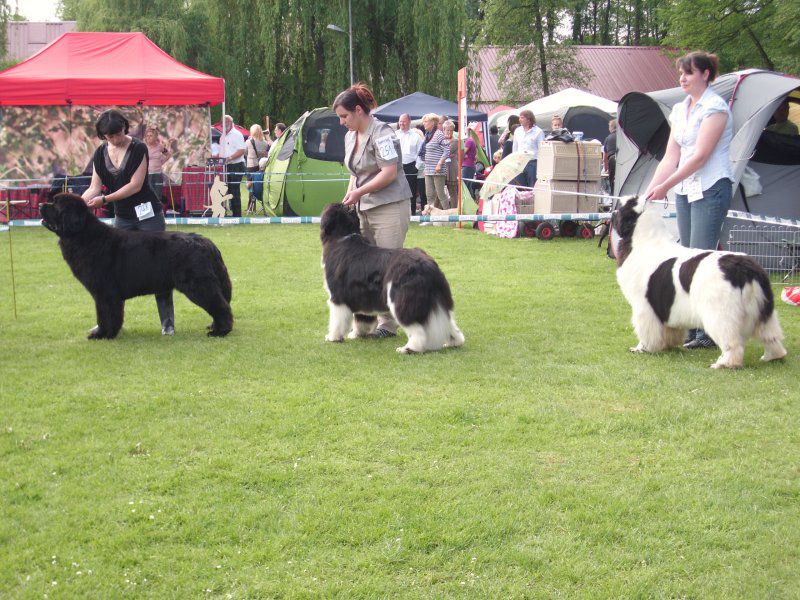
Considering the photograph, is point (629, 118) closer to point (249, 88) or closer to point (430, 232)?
point (430, 232)

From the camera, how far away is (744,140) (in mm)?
9664

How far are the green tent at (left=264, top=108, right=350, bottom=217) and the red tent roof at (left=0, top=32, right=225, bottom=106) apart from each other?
198 centimetres

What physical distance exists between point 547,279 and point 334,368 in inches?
178

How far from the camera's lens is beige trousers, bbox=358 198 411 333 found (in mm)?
Answer: 6848

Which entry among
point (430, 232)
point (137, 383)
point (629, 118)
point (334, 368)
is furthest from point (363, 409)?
point (430, 232)

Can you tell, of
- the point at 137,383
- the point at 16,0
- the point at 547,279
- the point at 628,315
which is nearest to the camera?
the point at 137,383

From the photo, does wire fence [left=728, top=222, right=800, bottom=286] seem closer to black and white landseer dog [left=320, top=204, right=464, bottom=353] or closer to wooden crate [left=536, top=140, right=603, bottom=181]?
wooden crate [left=536, top=140, right=603, bottom=181]

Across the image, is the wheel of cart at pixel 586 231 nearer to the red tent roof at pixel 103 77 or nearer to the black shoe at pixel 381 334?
the black shoe at pixel 381 334

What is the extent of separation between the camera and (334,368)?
5840mm

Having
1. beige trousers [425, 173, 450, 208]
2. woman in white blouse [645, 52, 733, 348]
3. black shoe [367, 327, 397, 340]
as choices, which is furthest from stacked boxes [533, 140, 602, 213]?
woman in white blouse [645, 52, 733, 348]

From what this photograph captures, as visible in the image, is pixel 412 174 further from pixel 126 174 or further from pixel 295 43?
pixel 126 174

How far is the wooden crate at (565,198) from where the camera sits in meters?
13.2

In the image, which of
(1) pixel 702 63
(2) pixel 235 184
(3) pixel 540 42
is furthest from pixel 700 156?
(3) pixel 540 42

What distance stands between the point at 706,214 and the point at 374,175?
2637 mm
